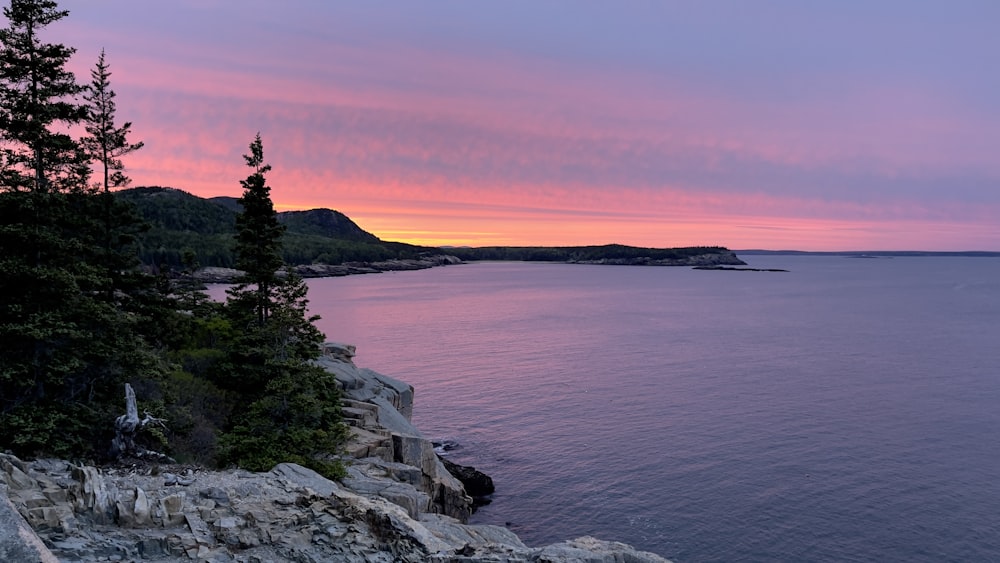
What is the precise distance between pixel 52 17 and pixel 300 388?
1704 centimetres

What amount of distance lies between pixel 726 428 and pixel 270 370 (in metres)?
31.8

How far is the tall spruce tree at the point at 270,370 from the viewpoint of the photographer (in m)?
23.3

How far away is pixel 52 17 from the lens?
21.9 meters

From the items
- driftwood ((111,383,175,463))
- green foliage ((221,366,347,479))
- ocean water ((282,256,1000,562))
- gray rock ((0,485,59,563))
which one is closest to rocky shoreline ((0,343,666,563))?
driftwood ((111,383,175,463))

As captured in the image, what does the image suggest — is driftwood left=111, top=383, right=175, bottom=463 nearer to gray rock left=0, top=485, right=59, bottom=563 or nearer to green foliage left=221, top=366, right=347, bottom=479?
green foliage left=221, top=366, right=347, bottom=479

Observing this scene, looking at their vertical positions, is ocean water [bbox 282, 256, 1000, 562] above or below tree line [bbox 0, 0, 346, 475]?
below

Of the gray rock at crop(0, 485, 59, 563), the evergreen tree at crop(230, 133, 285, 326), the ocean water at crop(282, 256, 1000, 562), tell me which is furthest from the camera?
the evergreen tree at crop(230, 133, 285, 326)

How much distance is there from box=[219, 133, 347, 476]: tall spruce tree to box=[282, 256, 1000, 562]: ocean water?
11.3 m

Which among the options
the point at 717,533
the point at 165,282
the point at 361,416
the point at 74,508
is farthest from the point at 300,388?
the point at 717,533

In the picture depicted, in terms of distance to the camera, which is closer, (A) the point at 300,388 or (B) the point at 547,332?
(A) the point at 300,388

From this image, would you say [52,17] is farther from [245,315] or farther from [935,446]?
[935,446]

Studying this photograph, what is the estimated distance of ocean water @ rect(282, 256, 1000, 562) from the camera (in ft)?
94.6

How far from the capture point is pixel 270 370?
28.8 metres

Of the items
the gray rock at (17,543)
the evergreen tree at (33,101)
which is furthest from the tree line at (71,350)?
the gray rock at (17,543)
